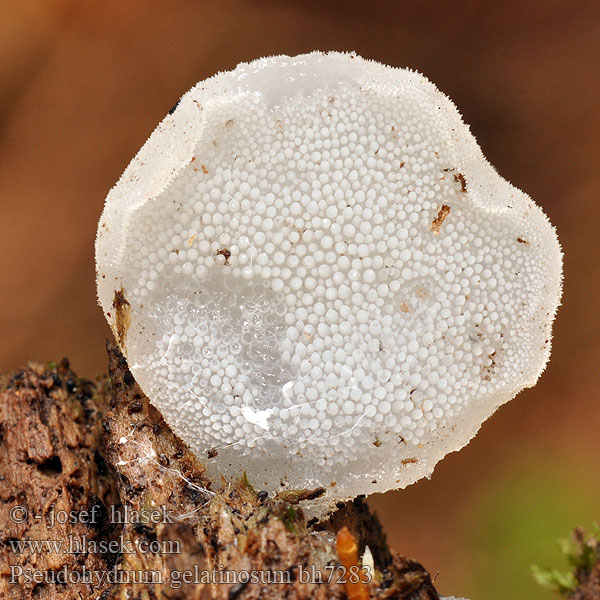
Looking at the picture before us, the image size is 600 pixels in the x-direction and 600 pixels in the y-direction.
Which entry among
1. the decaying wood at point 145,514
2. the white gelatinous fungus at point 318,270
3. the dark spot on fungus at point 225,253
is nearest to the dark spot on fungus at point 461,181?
the white gelatinous fungus at point 318,270

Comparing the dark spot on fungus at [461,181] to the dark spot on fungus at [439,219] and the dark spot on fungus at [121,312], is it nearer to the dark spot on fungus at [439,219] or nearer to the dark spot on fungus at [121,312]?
the dark spot on fungus at [439,219]

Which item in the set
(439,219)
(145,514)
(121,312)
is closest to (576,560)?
(439,219)

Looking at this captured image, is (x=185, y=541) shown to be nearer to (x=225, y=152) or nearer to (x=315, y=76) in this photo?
(x=225, y=152)

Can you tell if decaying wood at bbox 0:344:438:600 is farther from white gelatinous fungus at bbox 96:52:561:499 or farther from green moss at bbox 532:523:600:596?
green moss at bbox 532:523:600:596

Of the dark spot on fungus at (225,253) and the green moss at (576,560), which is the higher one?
the dark spot on fungus at (225,253)

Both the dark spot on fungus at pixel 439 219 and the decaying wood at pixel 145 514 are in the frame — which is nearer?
the decaying wood at pixel 145 514

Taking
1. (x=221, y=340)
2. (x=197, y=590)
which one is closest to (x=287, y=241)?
(x=221, y=340)

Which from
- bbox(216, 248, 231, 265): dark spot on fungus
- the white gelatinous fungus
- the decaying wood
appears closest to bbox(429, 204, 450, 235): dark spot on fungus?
the white gelatinous fungus
